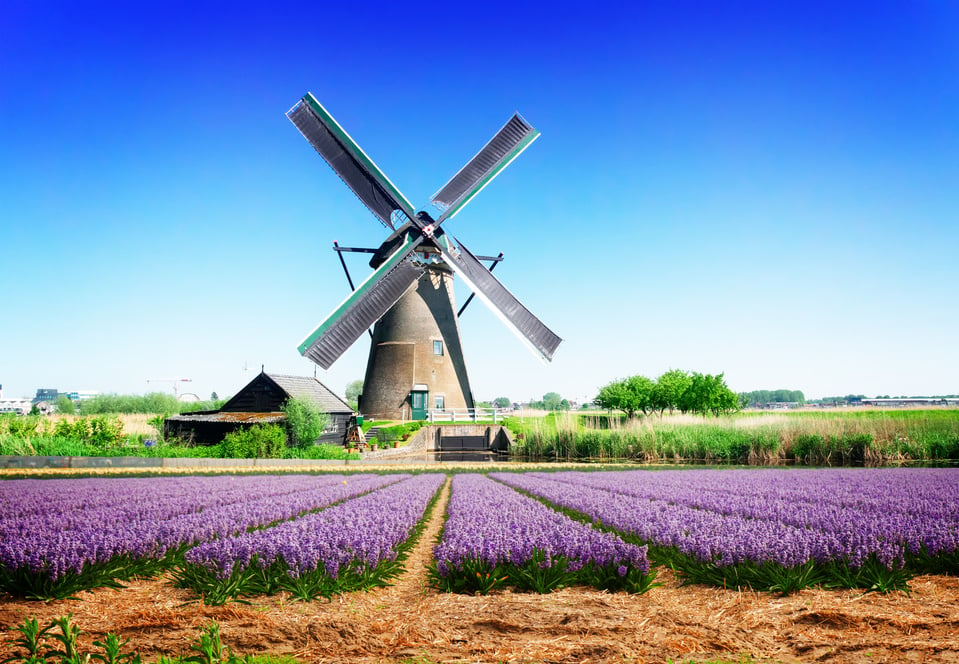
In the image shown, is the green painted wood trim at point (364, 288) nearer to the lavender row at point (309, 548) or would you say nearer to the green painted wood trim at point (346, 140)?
the green painted wood trim at point (346, 140)

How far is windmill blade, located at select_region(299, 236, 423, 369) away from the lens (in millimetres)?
25438

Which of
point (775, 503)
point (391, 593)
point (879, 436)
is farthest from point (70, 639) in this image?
point (879, 436)

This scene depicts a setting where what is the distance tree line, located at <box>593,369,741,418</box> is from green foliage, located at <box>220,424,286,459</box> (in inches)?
1345

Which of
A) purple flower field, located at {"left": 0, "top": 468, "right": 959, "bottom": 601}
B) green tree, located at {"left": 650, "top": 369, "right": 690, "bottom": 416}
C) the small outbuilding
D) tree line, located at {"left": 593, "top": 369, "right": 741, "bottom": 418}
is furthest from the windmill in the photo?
green tree, located at {"left": 650, "top": 369, "right": 690, "bottom": 416}

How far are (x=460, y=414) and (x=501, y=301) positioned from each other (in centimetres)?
761

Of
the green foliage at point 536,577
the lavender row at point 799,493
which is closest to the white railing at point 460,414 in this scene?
the lavender row at point 799,493

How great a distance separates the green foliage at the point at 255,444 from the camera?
76.0ft

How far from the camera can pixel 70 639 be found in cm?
339

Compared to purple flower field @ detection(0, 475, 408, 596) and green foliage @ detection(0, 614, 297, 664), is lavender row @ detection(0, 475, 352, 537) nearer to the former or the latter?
purple flower field @ detection(0, 475, 408, 596)

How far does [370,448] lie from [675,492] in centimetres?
1942

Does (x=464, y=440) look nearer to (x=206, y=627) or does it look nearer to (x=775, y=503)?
(x=775, y=503)

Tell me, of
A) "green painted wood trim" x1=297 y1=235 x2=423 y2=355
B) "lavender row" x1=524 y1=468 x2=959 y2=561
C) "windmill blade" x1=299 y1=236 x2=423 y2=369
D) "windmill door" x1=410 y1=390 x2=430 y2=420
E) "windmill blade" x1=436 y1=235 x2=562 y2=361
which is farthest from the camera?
"windmill door" x1=410 y1=390 x2=430 y2=420

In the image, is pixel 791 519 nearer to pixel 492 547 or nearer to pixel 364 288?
pixel 492 547

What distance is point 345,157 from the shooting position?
28.9m
